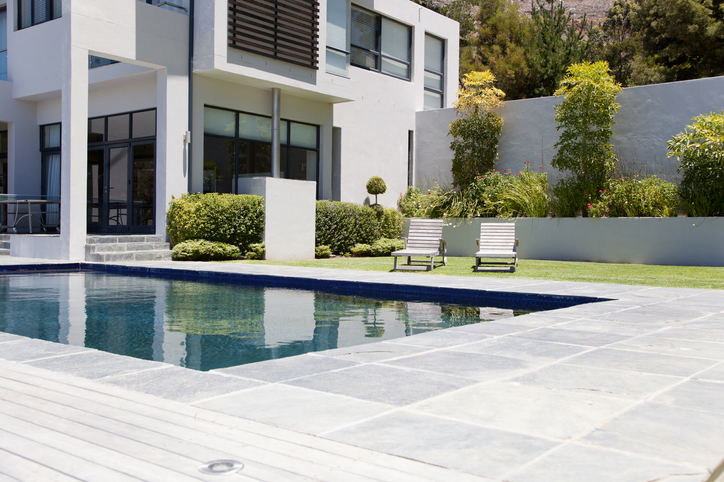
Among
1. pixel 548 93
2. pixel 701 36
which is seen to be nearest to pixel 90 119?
pixel 548 93

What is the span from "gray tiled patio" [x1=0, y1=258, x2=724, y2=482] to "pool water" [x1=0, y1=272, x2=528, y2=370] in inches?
42.0

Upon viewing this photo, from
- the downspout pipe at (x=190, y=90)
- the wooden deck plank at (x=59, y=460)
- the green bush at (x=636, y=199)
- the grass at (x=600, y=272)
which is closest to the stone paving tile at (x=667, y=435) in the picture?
the wooden deck plank at (x=59, y=460)

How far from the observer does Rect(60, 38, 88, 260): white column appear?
12514 mm

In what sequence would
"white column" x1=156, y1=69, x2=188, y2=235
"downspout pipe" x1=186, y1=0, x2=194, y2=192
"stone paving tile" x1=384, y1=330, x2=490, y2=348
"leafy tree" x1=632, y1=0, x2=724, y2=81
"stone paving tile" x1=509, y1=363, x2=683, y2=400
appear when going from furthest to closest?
1. "leafy tree" x1=632, y1=0, x2=724, y2=81
2. "downspout pipe" x1=186, y1=0, x2=194, y2=192
3. "white column" x1=156, y1=69, x2=188, y2=235
4. "stone paving tile" x1=384, y1=330, x2=490, y2=348
5. "stone paving tile" x1=509, y1=363, x2=683, y2=400

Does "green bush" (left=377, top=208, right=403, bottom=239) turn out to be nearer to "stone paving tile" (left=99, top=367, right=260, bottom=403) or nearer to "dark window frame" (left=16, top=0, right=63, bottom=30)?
"dark window frame" (left=16, top=0, right=63, bottom=30)

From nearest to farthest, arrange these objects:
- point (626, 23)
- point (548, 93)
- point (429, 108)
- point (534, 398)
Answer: point (534, 398)
point (429, 108)
point (548, 93)
point (626, 23)

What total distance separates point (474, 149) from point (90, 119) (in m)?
10.2

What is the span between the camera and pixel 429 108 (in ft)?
68.1

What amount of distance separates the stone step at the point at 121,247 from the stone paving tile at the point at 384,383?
1045 centimetres

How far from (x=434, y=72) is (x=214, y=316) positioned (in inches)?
634

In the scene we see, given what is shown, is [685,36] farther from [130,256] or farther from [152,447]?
[152,447]

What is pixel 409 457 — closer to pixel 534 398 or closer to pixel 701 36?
pixel 534 398

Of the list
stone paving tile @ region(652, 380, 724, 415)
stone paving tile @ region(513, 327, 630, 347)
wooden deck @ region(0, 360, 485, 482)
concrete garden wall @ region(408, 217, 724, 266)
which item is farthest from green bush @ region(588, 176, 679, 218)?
wooden deck @ region(0, 360, 485, 482)

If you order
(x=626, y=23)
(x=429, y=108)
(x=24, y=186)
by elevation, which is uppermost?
(x=626, y=23)
